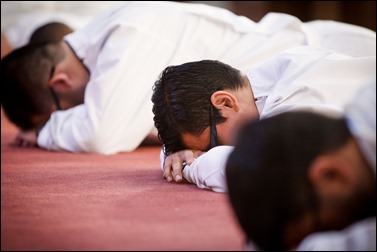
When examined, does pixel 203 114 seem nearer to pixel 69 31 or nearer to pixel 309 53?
pixel 309 53

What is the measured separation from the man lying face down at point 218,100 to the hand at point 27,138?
3.91 feet

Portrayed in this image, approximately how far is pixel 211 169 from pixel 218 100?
215 mm

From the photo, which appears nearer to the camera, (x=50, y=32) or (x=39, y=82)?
(x=39, y=82)

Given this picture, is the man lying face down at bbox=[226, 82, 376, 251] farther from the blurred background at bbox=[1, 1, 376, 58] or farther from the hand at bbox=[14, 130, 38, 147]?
the blurred background at bbox=[1, 1, 376, 58]

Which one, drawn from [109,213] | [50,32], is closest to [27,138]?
[50,32]

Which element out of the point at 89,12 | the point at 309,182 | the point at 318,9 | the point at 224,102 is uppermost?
the point at 309,182

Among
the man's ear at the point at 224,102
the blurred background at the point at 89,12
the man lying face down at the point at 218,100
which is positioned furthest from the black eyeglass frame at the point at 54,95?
the man's ear at the point at 224,102

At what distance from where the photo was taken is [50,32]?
3.33 m

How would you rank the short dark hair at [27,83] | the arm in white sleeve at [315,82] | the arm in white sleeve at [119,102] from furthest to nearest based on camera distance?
the short dark hair at [27,83]
the arm in white sleeve at [119,102]
the arm in white sleeve at [315,82]

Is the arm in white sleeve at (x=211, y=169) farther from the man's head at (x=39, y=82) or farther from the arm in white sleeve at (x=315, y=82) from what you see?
the man's head at (x=39, y=82)

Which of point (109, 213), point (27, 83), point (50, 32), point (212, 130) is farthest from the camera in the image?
point (50, 32)

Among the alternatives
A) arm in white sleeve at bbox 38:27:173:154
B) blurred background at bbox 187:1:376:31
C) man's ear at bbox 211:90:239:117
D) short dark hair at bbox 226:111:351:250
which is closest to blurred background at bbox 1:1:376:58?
blurred background at bbox 187:1:376:31

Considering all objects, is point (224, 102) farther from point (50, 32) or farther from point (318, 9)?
point (318, 9)

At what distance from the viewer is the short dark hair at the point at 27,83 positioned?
2.86 m
